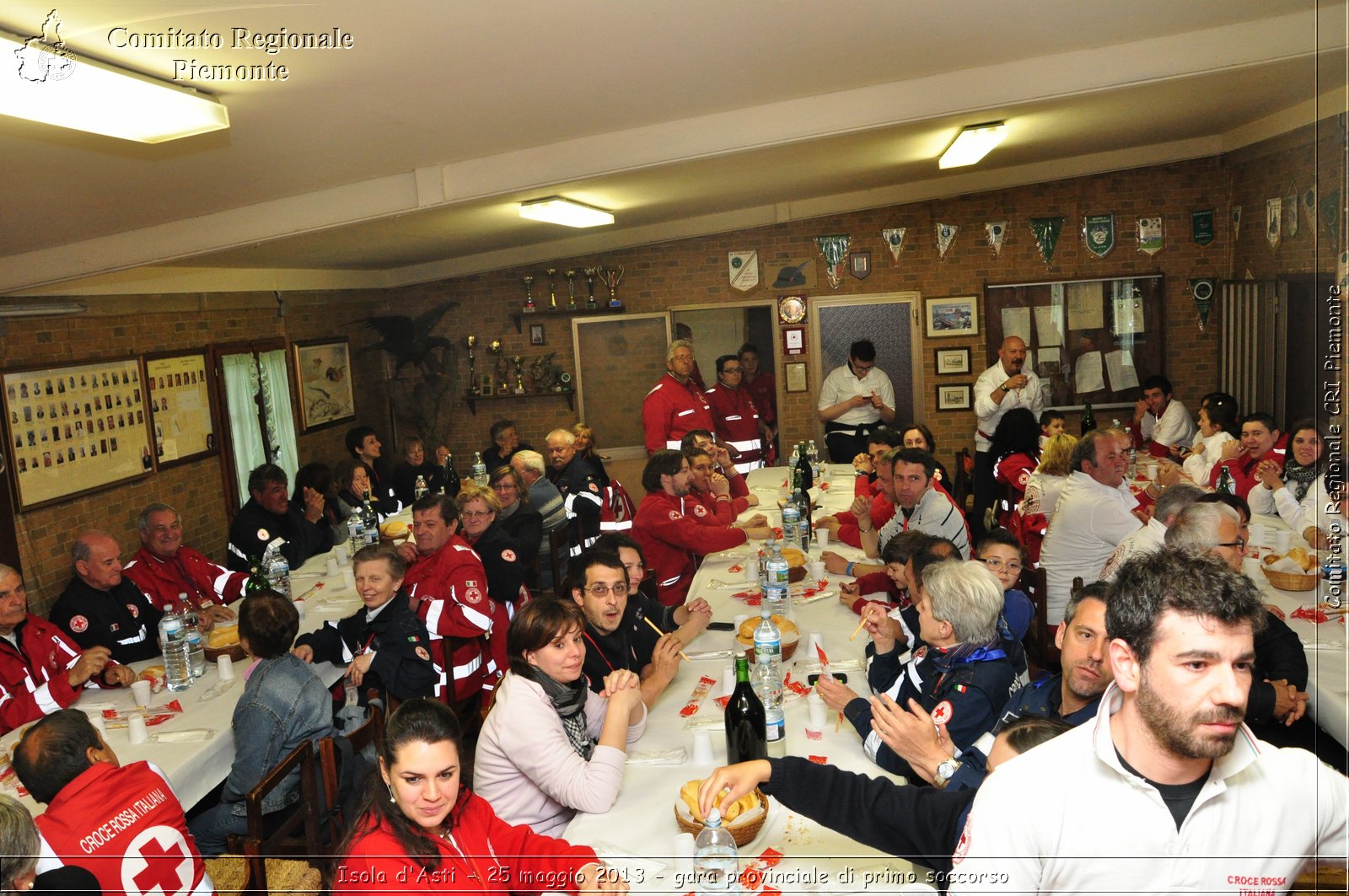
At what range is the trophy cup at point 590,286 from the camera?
37.5 ft

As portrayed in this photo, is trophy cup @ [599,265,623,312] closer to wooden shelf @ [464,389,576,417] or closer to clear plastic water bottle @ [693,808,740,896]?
wooden shelf @ [464,389,576,417]

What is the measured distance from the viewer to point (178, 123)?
298 cm

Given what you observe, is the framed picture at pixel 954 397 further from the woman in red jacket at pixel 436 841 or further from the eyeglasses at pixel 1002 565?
the woman in red jacket at pixel 436 841

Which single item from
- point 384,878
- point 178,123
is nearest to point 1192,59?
point 178,123

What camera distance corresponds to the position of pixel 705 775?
3.21m

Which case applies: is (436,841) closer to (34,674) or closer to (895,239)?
(34,674)

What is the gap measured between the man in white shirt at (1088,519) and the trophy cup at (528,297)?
737 centimetres

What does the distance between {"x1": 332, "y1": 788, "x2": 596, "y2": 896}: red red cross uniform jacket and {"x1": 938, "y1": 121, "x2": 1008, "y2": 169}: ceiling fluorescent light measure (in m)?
5.57

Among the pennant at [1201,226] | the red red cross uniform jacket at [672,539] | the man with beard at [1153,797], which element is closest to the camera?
the man with beard at [1153,797]

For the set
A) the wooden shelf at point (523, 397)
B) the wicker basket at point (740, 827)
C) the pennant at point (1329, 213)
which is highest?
the pennant at point (1329, 213)

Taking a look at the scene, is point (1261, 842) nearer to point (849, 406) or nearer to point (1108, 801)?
point (1108, 801)

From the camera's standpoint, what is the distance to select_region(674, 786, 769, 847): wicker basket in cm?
270

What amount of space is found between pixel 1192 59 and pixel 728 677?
3.90 meters

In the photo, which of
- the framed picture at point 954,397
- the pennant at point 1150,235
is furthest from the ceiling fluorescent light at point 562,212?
the pennant at point 1150,235
